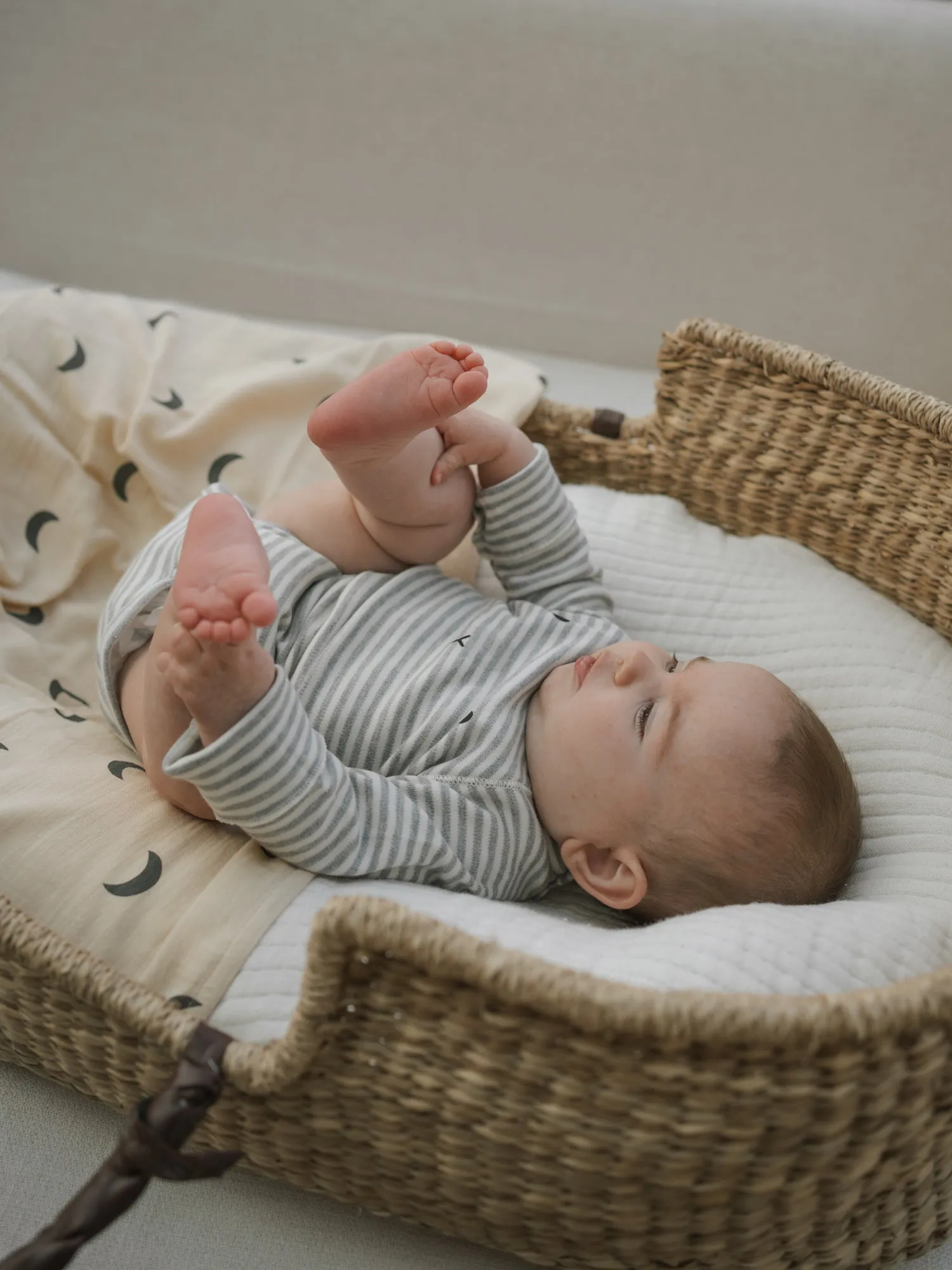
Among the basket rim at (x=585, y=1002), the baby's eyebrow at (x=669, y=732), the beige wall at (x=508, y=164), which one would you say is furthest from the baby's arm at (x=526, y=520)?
the beige wall at (x=508, y=164)

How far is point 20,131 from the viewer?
1.92 m

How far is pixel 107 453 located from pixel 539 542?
53 centimetres

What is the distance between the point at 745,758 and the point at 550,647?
25 centimetres

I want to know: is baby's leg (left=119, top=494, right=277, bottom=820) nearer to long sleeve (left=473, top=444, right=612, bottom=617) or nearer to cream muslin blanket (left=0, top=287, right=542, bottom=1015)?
cream muslin blanket (left=0, top=287, right=542, bottom=1015)

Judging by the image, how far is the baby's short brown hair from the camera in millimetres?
958

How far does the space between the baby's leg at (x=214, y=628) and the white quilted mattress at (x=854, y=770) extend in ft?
0.56

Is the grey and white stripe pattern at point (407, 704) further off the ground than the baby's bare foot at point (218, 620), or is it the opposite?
the baby's bare foot at point (218, 620)

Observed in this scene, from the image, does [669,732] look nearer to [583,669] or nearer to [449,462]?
[583,669]

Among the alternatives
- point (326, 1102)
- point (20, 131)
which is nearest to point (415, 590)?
point (326, 1102)

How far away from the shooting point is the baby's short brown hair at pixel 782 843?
3.14 ft

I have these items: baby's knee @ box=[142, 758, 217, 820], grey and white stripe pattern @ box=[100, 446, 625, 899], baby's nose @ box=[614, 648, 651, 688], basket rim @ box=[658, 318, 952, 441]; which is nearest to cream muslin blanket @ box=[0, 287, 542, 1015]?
baby's knee @ box=[142, 758, 217, 820]

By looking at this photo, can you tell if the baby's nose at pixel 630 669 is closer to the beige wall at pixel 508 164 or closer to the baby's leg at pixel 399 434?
the baby's leg at pixel 399 434

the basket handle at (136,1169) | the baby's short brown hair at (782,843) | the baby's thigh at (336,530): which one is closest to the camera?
the basket handle at (136,1169)

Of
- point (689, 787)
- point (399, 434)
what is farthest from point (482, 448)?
point (689, 787)
